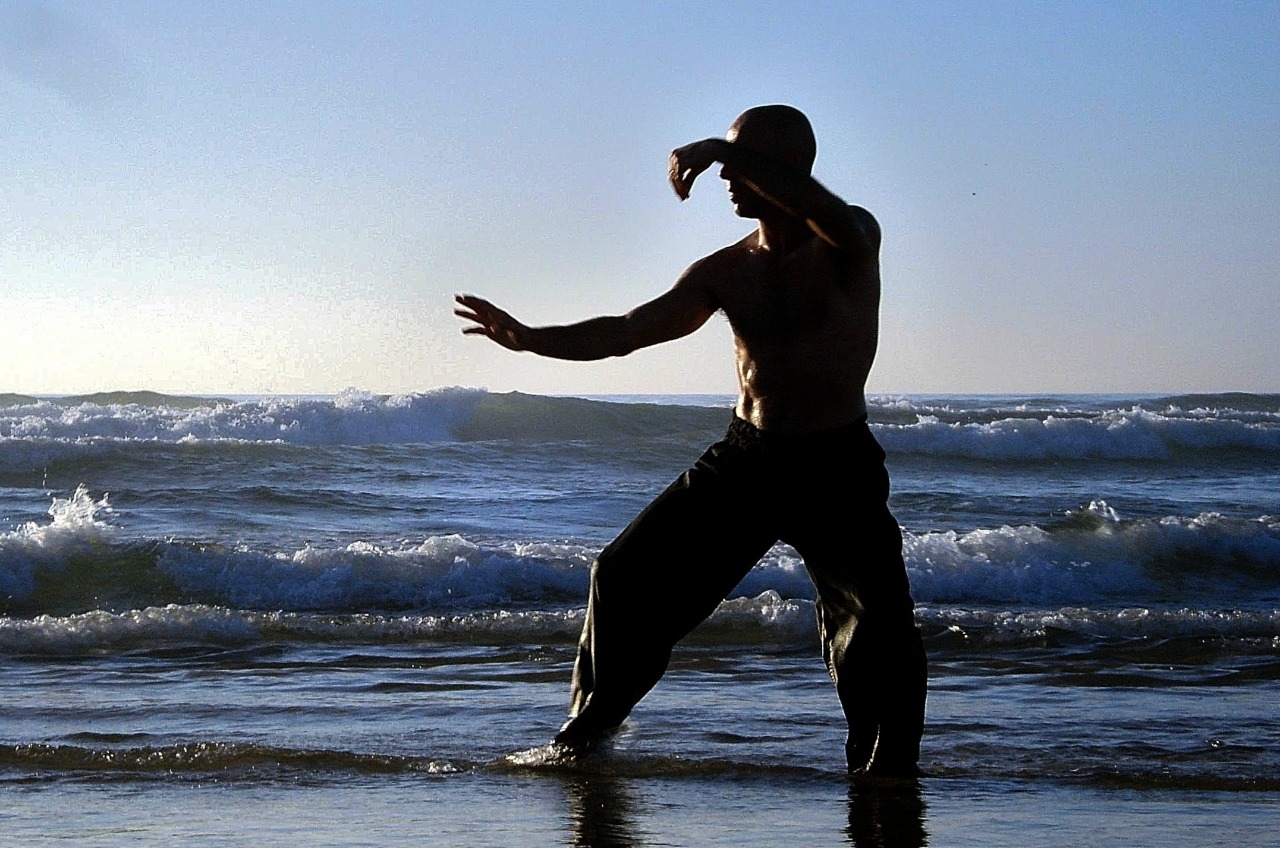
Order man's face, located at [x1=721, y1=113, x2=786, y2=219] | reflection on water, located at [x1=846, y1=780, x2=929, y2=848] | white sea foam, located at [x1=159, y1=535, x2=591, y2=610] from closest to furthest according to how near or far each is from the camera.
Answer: reflection on water, located at [x1=846, y1=780, x2=929, y2=848] → man's face, located at [x1=721, y1=113, x2=786, y2=219] → white sea foam, located at [x1=159, y1=535, x2=591, y2=610]

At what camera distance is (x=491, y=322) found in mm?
4152

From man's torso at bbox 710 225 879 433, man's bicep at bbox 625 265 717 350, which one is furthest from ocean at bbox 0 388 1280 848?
man's bicep at bbox 625 265 717 350

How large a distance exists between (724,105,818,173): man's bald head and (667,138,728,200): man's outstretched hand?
253 millimetres

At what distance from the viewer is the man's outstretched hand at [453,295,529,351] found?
4.14 meters

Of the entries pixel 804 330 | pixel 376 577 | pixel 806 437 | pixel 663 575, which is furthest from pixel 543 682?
pixel 376 577

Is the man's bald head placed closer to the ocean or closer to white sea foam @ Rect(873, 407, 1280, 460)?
the ocean

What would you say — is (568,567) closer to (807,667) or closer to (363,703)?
(807,667)

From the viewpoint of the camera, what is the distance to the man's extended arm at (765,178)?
3.72 metres

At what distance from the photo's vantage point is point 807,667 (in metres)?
7.01

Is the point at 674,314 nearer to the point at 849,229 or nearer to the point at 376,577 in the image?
the point at 849,229

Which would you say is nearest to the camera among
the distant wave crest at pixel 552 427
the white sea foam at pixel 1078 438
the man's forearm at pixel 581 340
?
the man's forearm at pixel 581 340

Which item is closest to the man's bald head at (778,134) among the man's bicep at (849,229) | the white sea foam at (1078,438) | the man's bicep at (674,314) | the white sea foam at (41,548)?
the man's bicep at (849,229)

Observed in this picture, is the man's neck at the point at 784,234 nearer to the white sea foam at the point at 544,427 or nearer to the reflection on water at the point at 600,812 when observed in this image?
the reflection on water at the point at 600,812

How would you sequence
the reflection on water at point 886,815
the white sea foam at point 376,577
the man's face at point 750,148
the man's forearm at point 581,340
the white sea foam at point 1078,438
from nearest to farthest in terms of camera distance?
the reflection on water at point 886,815
the man's face at point 750,148
the man's forearm at point 581,340
the white sea foam at point 376,577
the white sea foam at point 1078,438
